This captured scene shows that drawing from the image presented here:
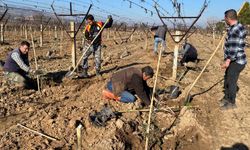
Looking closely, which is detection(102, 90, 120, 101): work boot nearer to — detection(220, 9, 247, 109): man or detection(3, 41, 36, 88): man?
detection(3, 41, 36, 88): man

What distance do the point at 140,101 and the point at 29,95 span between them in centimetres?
248

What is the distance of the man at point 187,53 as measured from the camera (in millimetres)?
12359

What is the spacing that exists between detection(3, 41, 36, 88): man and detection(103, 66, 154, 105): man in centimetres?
225

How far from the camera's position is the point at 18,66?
866 centimetres

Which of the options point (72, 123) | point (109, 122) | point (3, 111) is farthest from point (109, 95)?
point (3, 111)

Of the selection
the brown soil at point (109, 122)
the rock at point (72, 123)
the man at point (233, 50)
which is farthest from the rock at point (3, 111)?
the man at point (233, 50)

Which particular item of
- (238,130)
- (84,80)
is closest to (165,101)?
(238,130)

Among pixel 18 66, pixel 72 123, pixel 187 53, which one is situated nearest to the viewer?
pixel 72 123

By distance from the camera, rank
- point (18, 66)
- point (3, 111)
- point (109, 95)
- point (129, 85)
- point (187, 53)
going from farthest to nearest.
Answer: point (187, 53) → point (18, 66) → point (109, 95) → point (129, 85) → point (3, 111)

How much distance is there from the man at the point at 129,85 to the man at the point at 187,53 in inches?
206

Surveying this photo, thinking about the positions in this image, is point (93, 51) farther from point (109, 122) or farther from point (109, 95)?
point (109, 122)

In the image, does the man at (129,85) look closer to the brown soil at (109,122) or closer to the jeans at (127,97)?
the jeans at (127,97)

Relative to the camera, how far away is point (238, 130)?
6.36 meters

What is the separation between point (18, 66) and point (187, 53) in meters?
6.11
